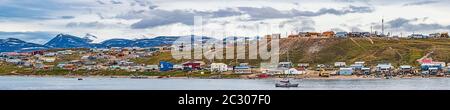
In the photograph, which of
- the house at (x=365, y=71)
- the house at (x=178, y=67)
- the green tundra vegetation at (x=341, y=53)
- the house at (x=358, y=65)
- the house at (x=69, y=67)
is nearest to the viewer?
the house at (x=365, y=71)

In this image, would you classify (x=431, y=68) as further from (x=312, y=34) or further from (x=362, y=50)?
(x=312, y=34)

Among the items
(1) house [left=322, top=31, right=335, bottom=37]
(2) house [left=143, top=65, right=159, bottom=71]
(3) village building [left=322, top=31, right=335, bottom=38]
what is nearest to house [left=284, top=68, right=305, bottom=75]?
(2) house [left=143, top=65, right=159, bottom=71]

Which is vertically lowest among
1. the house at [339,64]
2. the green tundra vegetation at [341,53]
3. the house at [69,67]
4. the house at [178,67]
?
the house at [69,67]

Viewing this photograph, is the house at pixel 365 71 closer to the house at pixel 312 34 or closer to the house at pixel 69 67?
the house at pixel 312 34

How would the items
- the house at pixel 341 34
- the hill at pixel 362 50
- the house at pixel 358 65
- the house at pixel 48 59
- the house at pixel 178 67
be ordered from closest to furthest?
1. the house at pixel 358 65
2. the house at pixel 178 67
3. the hill at pixel 362 50
4. the house at pixel 341 34
5. the house at pixel 48 59

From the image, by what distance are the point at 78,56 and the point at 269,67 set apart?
4899 centimetres

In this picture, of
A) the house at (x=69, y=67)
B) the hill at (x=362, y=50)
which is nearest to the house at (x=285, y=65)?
the hill at (x=362, y=50)

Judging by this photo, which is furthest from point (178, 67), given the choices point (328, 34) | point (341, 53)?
point (328, 34)

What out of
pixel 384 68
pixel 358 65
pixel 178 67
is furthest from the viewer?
pixel 178 67
